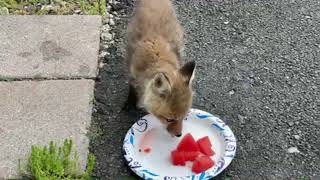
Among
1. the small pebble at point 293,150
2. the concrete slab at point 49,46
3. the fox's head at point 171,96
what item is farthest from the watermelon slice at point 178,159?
the concrete slab at point 49,46

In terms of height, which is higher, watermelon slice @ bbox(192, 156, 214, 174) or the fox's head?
the fox's head

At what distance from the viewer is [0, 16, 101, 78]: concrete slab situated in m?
5.15

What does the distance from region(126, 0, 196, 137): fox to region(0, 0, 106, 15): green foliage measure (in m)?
0.98

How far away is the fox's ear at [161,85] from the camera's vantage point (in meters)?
4.10

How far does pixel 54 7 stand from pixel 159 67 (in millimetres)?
2004

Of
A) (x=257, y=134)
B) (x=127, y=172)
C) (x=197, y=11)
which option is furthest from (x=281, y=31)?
(x=127, y=172)

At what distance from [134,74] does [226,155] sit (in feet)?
3.25

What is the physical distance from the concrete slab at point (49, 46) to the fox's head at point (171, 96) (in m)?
1.03

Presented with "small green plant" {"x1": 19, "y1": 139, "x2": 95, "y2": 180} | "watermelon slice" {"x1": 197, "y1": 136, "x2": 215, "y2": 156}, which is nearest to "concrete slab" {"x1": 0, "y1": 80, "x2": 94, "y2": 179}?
"small green plant" {"x1": 19, "y1": 139, "x2": 95, "y2": 180}

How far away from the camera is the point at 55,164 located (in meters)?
3.98

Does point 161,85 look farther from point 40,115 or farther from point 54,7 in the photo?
point 54,7

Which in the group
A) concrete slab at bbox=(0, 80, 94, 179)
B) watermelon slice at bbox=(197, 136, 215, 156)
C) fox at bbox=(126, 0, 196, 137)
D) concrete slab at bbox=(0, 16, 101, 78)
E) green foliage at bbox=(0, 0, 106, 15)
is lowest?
concrete slab at bbox=(0, 80, 94, 179)

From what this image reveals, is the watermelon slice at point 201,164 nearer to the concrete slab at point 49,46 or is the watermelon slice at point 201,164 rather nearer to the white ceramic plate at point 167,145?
the white ceramic plate at point 167,145

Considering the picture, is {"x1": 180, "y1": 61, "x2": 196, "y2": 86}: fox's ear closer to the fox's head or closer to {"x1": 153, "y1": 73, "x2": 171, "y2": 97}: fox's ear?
the fox's head
